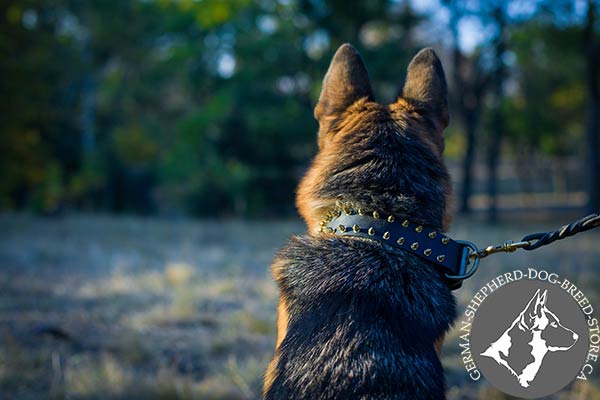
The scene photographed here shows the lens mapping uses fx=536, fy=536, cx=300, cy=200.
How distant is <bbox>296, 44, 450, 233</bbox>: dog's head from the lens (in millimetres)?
2406

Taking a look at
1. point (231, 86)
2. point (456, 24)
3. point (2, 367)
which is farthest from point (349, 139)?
point (456, 24)

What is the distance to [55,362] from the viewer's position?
436 cm

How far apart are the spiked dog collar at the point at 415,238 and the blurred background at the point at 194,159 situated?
3.86ft

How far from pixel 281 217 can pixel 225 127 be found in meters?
4.67

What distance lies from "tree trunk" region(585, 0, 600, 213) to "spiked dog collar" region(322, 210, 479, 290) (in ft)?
58.3

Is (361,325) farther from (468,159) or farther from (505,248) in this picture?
(468,159)

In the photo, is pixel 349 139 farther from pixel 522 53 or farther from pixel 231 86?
pixel 522 53

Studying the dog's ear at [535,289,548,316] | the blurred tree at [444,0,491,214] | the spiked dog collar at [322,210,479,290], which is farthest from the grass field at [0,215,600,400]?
the blurred tree at [444,0,491,214]

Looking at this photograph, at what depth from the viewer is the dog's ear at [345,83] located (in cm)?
283

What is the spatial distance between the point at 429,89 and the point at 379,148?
510mm

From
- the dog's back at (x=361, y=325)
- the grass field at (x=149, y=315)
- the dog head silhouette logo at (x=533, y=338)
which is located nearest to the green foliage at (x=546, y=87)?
the grass field at (x=149, y=315)

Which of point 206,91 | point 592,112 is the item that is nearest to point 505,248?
point 592,112

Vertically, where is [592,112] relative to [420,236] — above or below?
above

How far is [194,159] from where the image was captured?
2152cm
